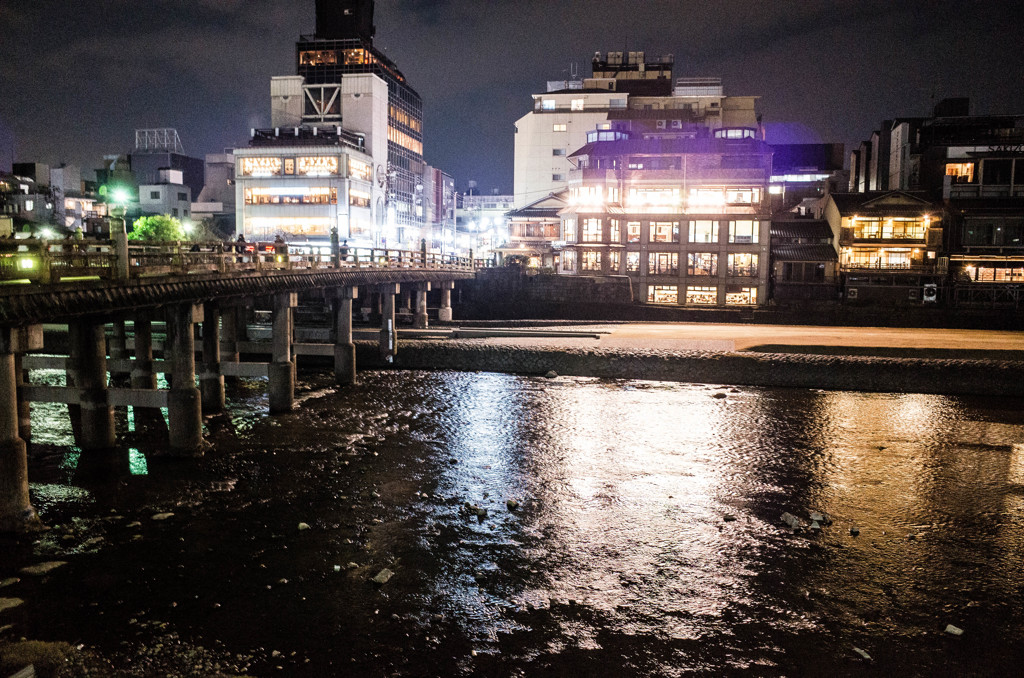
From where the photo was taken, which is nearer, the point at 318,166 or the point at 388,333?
the point at 388,333

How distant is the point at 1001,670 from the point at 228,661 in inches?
427

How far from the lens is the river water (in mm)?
9828

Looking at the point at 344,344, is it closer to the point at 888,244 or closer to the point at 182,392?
the point at 182,392

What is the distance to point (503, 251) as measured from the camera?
6400 cm

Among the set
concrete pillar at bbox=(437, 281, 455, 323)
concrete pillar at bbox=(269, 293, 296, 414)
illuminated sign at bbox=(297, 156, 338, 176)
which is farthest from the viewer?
illuminated sign at bbox=(297, 156, 338, 176)

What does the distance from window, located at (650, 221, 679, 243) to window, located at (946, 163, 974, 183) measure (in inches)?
826

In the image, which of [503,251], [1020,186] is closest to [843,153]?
[1020,186]

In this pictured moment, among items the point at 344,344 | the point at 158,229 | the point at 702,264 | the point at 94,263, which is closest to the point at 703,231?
the point at 702,264

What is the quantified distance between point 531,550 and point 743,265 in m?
44.0

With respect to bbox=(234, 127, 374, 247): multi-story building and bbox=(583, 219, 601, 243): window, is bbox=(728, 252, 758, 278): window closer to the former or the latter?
bbox=(583, 219, 601, 243): window

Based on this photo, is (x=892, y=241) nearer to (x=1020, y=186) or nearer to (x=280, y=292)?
(x=1020, y=186)

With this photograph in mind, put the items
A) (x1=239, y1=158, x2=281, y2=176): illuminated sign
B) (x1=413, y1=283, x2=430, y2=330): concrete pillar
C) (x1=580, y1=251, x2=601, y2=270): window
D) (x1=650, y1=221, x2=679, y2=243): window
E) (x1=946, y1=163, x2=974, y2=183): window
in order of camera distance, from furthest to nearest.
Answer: (x1=239, y1=158, x2=281, y2=176): illuminated sign → (x1=580, y1=251, x2=601, y2=270): window → (x1=650, y1=221, x2=679, y2=243): window → (x1=946, y1=163, x2=974, y2=183): window → (x1=413, y1=283, x2=430, y2=330): concrete pillar

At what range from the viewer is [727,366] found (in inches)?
1229

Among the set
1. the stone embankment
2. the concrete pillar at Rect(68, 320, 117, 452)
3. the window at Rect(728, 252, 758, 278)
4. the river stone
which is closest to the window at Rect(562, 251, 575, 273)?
the window at Rect(728, 252, 758, 278)
